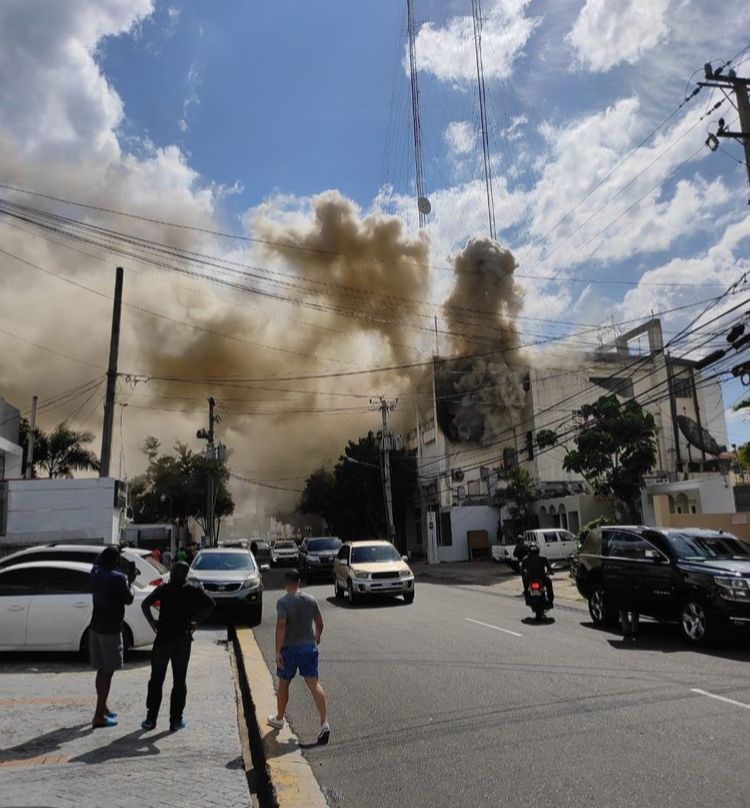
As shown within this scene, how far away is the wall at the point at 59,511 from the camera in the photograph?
1945 centimetres

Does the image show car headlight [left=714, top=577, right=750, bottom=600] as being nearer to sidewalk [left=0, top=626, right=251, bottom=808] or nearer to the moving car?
sidewalk [left=0, top=626, right=251, bottom=808]

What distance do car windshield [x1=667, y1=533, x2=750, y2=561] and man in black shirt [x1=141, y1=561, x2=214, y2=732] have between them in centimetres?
791

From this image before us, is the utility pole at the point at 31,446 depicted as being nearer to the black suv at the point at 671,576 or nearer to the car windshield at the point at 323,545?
the car windshield at the point at 323,545

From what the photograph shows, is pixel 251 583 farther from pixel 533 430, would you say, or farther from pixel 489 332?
pixel 489 332

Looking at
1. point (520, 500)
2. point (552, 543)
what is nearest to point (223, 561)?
point (552, 543)

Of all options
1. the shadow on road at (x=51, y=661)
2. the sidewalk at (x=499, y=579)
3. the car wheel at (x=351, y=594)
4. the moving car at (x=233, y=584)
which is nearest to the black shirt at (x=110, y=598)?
the shadow on road at (x=51, y=661)

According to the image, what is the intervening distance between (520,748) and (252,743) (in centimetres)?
230

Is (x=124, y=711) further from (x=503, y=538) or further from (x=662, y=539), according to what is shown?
(x=503, y=538)

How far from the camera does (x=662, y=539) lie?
11695mm

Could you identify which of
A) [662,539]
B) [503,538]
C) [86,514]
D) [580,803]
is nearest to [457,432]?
[503,538]

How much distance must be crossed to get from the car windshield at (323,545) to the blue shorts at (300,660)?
2170 cm

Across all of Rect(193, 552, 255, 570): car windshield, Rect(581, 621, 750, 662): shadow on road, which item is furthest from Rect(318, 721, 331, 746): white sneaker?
Rect(193, 552, 255, 570): car windshield

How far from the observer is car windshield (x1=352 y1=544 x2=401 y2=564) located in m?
18.3

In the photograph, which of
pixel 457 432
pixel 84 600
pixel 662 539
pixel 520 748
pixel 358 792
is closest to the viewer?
pixel 358 792
